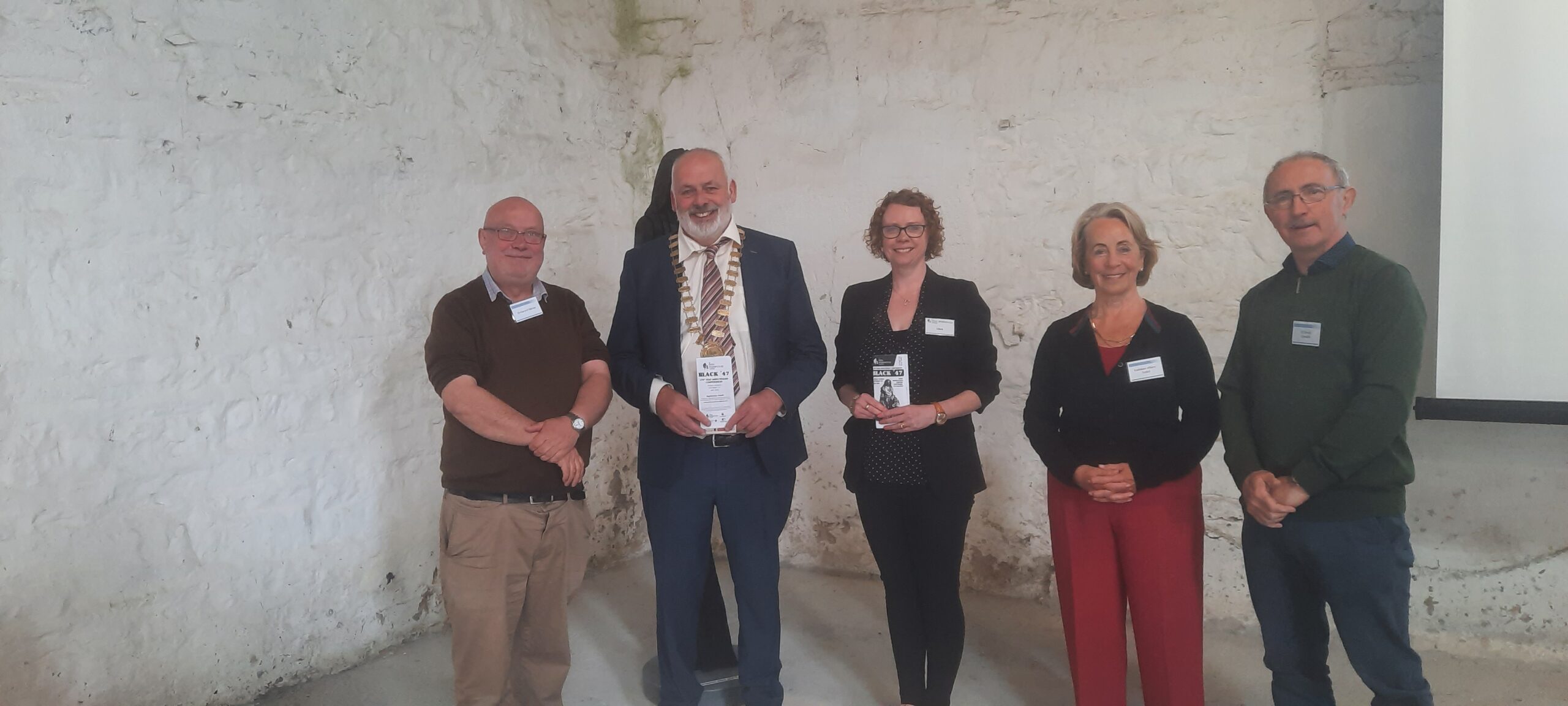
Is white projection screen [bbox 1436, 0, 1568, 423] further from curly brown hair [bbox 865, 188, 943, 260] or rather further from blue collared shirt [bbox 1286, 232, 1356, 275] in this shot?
curly brown hair [bbox 865, 188, 943, 260]

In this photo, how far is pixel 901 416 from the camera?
2.23 meters

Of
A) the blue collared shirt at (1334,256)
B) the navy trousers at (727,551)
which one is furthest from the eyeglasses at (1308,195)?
the navy trousers at (727,551)

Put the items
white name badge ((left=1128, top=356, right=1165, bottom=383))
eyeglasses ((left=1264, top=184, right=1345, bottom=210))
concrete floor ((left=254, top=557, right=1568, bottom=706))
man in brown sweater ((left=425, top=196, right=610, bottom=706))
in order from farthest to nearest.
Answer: concrete floor ((left=254, top=557, right=1568, bottom=706)) < man in brown sweater ((left=425, top=196, right=610, bottom=706)) < white name badge ((left=1128, top=356, right=1165, bottom=383)) < eyeglasses ((left=1264, top=184, right=1345, bottom=210))

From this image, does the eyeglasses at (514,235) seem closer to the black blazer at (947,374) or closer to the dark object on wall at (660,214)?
the dark object on wall at (660,214)

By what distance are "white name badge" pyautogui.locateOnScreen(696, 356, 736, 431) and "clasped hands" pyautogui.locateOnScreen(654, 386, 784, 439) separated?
17mm

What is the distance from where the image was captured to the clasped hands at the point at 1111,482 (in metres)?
2.03

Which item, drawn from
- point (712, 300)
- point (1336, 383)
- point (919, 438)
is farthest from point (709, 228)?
point (1336, 383)

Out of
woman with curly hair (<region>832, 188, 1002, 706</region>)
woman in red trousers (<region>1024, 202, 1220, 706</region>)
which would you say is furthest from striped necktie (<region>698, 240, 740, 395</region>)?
woman in red trousers (<region>1024, 202, 1220, 706</region>)

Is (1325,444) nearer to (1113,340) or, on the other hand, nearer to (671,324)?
(1113,340)

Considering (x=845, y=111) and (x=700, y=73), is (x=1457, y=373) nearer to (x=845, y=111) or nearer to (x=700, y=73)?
(x=845, y=111)

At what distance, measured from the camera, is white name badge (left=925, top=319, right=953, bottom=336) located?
2.29 m

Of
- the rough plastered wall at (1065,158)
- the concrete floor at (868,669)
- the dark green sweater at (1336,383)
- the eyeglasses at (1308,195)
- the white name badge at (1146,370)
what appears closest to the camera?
the dark green sweater at (1336,383)

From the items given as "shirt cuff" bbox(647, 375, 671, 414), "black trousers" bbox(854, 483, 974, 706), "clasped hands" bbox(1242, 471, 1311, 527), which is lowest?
"black trousers" bbox(854, 483, 974, 706)

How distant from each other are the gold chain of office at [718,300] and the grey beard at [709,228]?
62mm
